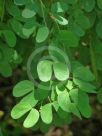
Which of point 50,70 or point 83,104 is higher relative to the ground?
point 50,70

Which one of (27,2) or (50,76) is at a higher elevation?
(27,2)

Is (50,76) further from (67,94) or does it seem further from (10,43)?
(10,43)

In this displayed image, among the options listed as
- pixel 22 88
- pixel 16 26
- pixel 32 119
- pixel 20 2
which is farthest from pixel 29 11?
pixel 32 119

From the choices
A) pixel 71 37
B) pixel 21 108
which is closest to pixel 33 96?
pixel 21 108

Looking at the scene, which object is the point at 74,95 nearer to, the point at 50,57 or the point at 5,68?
the point at 50,57

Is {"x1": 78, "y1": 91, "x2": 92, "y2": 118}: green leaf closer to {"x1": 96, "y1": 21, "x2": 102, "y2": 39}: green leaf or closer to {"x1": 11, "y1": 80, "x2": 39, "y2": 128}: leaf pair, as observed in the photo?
{"x1": 11, "y1": 80, "x2": 39, "y2": 128}: leaf pair

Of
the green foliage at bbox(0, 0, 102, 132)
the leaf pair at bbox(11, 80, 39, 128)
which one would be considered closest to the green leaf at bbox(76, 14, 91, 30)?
the green foliage at bbox(0, 0, 102, 132)
